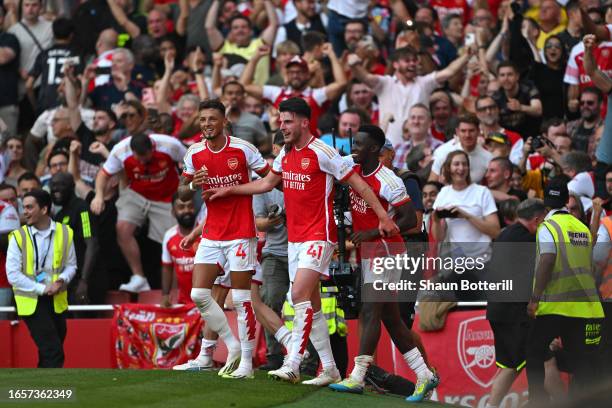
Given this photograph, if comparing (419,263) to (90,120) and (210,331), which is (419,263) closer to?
(210,331)

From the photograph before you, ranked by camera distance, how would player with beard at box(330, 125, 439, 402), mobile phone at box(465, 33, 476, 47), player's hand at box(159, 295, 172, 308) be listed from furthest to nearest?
mobile phone at box(465, 33, 476, 47)
player's hand at box(159, 295, 172, 308)
player with beard at box(330, 125, 439, 402)

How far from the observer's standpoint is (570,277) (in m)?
12.1

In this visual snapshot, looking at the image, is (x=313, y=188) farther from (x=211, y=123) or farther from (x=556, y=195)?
(x=556, y=195)

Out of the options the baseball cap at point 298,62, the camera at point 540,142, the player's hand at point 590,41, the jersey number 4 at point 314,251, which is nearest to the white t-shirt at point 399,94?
the baseball cap at point 298,62

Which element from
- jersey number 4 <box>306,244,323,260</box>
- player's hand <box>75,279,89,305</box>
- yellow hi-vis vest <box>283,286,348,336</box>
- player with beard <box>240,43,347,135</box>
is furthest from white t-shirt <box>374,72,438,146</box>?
jersey number 4 <box>306,244,323,260</box>

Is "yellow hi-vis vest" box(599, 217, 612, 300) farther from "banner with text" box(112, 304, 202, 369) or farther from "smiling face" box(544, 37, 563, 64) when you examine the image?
"smiling face" box(544, 37, 563, 64)

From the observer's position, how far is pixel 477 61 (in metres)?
19.2

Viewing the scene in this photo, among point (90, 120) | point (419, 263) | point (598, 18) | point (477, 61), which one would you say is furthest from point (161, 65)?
point (419, 263)

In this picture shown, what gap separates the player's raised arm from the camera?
1083 centimetres

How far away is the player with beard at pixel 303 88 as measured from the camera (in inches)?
683

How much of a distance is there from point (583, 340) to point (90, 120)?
958 centimetres

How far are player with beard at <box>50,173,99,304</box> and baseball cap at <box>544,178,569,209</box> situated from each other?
6.09m

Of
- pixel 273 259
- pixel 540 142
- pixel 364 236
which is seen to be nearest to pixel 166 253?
pixel 273 259

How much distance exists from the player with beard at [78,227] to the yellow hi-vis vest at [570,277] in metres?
6.37
